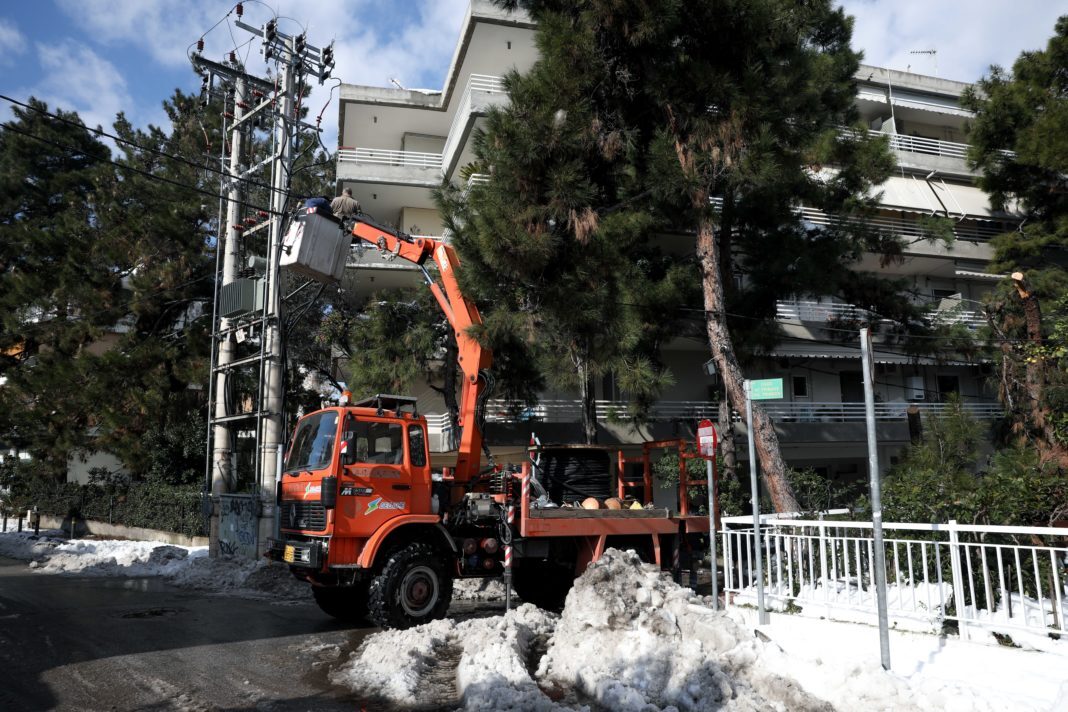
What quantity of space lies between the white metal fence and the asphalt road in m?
4.65

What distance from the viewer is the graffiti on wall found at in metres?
15.8

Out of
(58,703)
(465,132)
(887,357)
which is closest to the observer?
(58,703)

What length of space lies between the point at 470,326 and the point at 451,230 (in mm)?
2597

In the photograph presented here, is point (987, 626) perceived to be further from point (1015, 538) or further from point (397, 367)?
point (397, 367)

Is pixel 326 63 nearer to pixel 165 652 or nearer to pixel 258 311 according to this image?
pixel 258 311

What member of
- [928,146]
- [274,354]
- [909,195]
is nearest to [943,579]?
[274,354]

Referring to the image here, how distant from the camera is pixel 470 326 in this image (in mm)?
11336

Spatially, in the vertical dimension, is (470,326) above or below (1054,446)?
above

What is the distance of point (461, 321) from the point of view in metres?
11.6

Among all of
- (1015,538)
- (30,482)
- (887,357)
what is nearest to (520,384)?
(1015,538)

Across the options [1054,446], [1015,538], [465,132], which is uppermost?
[465,132]

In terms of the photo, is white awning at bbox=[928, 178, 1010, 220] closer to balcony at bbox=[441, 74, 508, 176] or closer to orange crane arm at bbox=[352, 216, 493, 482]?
balcony at bbox=[441, 74, 508, 176]

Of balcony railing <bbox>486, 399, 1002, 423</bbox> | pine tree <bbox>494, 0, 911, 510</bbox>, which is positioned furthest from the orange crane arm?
balcony railing <bbox>486, 399, 1002, 423</bbox>

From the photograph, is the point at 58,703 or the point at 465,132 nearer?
the point at 58,703
